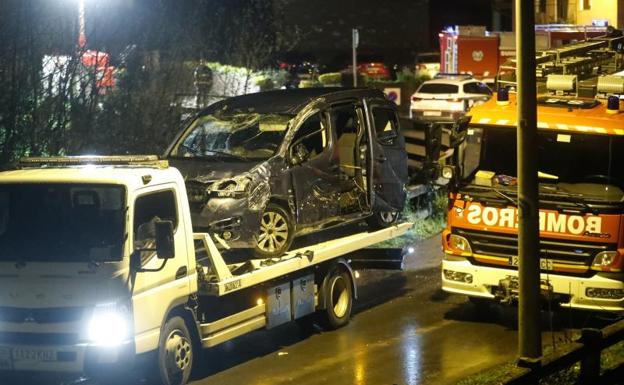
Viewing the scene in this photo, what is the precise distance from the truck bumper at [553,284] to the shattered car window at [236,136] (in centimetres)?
250

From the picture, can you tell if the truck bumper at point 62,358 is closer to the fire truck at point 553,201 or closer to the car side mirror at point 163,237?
the car side mirror at point 163,237

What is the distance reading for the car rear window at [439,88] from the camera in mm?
32125

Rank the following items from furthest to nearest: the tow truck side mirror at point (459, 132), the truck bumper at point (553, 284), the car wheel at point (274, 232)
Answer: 1. the tow truck side mirror at point (459, 132)
2. the truck bumper at point (553, 284)
3. the car wheel at point (274, 232)

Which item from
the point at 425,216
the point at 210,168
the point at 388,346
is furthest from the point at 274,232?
the point at 425,216

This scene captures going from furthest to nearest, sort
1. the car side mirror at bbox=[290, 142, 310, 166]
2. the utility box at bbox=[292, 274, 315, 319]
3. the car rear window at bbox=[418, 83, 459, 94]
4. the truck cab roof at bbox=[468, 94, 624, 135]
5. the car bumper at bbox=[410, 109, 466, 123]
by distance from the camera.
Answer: the car rear window at bbox=[418, 83, 459, 94] < the car bumper at bbox=[410, 109, 466, 123] < the car side mirror at bbox=[290, 142, 310, 166] < the truck cab roof at bbox=[468, 94, 624, 135] < the utility box at bbox=[292, 274, 315, 319]

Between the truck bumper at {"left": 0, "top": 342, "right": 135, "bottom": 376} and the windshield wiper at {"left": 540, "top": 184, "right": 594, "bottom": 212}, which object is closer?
the truck bumper at {"left": 0, "top": 342, "right": 135, "bottom": 376}

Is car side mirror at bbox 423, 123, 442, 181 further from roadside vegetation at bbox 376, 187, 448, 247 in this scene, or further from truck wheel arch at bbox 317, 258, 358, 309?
roadside vegetation at bbox 376, 187, 448, 247

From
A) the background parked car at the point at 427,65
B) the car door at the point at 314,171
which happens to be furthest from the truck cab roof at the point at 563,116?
the background parked car at the point at 427,65

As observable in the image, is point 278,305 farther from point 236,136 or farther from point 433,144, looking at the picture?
point 433,144

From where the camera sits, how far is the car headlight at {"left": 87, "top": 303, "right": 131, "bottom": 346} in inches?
340

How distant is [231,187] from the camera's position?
428 inches

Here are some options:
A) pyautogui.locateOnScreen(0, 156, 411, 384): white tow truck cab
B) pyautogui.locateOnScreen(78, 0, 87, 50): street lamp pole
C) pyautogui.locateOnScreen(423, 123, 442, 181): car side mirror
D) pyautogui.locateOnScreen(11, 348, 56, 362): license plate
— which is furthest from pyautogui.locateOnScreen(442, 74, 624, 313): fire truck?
pyautogui.locateOnScreen(78, 0, 87, 50): street lamp pole

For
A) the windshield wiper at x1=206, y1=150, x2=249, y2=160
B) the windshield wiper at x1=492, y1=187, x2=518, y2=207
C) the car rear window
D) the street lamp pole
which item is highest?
the street lamp pole

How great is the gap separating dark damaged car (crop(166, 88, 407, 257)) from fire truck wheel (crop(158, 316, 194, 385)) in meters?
1.36
